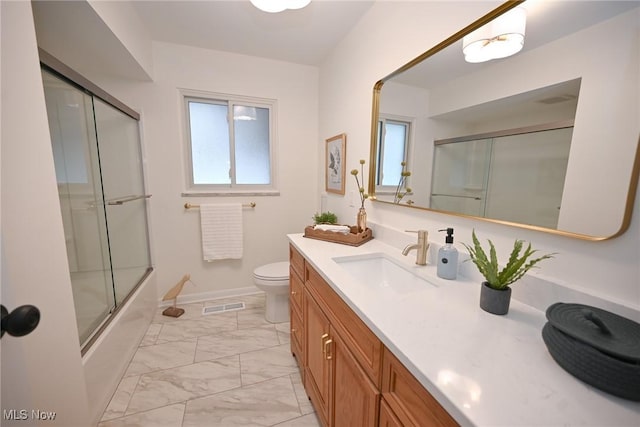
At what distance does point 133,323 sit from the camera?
1.78 m

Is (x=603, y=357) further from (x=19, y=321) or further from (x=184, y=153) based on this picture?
(x=184, y=153)

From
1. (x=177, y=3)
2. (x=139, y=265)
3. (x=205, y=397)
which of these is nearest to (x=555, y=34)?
(x=177, y=3)

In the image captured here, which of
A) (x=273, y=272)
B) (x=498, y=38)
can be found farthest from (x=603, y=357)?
(x=273, y=272)

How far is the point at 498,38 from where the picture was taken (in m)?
0.91

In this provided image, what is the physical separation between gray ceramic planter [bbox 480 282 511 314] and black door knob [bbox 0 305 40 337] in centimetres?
112

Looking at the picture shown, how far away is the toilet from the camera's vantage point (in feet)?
6.61

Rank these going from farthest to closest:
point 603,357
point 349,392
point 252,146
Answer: point 252,146
point 349,392
point 603,357

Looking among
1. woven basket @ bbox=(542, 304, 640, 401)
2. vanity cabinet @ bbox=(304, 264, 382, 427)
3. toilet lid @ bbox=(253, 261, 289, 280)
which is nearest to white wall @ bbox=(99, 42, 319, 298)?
toilet lid @ bbox=(253, 261, 289, 280)

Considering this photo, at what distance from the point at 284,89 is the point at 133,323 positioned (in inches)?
92.8

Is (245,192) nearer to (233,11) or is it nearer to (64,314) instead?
(233,11)

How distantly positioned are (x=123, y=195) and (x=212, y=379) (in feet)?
4.89

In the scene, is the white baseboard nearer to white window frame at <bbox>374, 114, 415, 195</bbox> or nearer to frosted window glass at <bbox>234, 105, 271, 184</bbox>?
frosted window glass at <bbox>234, 105, 271, 184</bbox>

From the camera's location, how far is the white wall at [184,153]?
218 centimetres

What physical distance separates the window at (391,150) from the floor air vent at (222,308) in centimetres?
175
